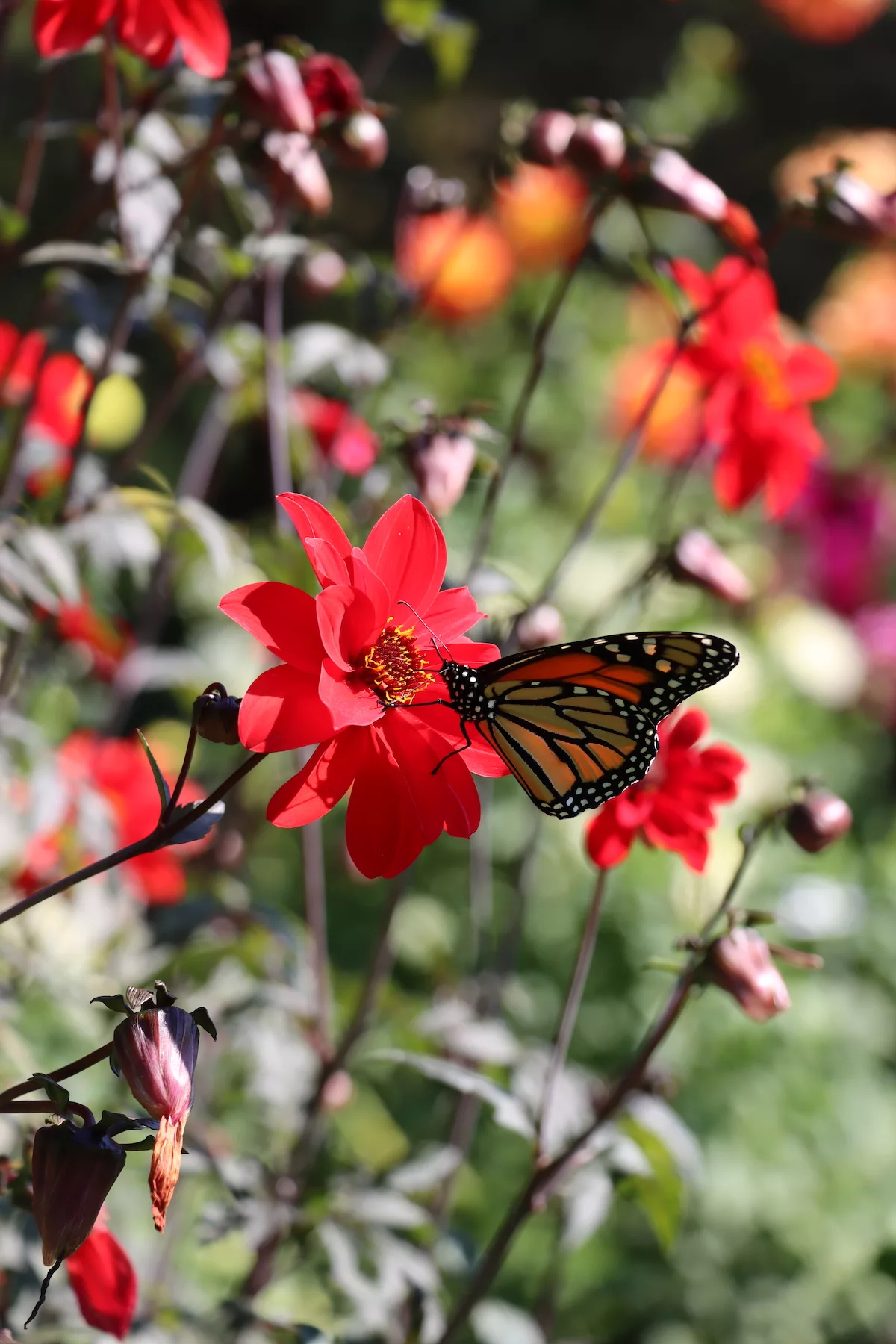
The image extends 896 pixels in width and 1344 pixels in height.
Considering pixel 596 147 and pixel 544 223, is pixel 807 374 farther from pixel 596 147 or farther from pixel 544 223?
pixel 544 223

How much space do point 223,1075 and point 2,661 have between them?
679 mm

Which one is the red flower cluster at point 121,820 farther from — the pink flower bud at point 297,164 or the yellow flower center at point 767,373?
the yellow flower center at point 767,373

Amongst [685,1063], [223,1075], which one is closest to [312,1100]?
[223,1075]

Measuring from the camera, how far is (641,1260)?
5.65 feet

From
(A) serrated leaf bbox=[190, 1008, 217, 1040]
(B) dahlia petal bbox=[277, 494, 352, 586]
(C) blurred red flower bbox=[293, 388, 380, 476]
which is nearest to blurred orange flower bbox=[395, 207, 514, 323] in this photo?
(C) blurred red flower bbox=[293, 388, 380, 476]

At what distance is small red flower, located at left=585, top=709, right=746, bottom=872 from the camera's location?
0.74m

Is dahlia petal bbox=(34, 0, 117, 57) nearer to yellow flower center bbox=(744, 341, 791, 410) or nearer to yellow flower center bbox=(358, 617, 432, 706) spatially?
yellow flower center bbox=(358, 617, 432, 706)

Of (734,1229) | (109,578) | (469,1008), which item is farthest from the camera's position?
(734,1229)

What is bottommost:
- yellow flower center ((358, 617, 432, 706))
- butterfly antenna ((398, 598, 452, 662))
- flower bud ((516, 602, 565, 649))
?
flower bud ((516, 602, 565, 649))

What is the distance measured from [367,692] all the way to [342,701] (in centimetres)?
6

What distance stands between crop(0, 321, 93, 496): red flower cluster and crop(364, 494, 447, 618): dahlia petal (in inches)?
18.5

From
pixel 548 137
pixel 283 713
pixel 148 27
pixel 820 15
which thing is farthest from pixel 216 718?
pixel 820 15

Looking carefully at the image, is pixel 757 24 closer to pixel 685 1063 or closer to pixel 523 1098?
pixel 685 1063

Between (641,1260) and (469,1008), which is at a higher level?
(469,1008)
